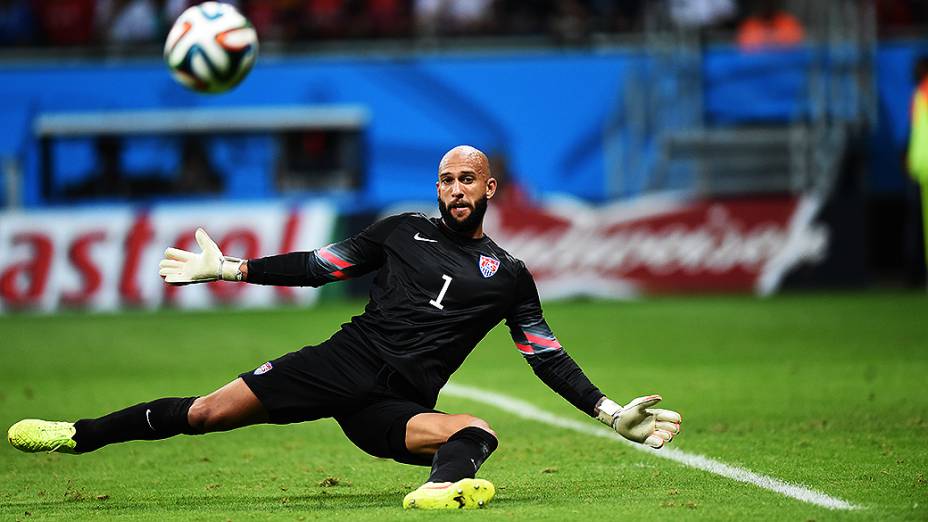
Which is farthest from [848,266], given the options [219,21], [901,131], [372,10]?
[219,21]

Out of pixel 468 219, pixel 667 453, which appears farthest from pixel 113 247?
pixel 468 219

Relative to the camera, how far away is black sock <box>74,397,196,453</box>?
6840 mm

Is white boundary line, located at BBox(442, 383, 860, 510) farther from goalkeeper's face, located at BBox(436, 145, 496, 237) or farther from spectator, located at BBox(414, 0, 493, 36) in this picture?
spectator, located at BBox(414, 0, 493, 36)

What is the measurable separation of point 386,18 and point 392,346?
18.8 meters

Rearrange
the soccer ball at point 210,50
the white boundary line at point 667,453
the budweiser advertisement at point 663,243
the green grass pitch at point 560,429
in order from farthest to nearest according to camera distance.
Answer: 1. the budweiser advertisement at point 663,243
2. the soccer ball at point 210,50
3. the green grass pitch at point 560,429
4. the white boundary line at point 667,453

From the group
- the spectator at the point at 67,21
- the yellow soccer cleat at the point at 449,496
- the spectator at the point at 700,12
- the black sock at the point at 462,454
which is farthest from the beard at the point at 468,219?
the spectator at the point at 67,21

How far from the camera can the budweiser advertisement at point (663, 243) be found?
20156mm

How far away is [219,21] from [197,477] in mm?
3509

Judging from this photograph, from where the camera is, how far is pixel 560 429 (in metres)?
9.48

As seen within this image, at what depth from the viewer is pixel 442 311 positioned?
6.80 m

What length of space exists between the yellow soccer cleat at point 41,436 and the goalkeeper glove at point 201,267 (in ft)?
2.93

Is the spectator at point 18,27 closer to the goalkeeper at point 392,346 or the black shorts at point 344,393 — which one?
the goalkeeper at point 392,346

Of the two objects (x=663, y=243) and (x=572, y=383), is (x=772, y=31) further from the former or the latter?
(x=572, y=383)

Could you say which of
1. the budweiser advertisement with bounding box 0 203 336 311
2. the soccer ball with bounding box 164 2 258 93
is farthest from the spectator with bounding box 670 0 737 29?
the soccer ball with bounding box 164 2 258 93
